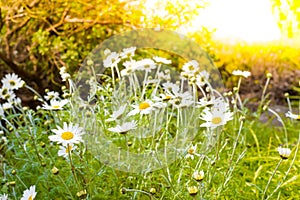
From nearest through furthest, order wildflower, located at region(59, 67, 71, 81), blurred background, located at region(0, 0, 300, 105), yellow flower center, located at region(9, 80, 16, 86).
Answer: wildflower, located at region(59, 67, 71, 81) < yellow flower center, located at region(9, 80, 16, 86) < blurred background, located at region(0, 0, 300, 105)

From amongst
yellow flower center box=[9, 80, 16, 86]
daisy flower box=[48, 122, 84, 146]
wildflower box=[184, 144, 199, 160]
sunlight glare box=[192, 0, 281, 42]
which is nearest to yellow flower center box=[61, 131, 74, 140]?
daisy flower box=[48, 122, 84, 146]

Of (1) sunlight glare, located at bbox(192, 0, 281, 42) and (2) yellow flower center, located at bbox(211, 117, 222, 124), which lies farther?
(1) sunlight glare, located at bbox(192, 0, 281, 42)

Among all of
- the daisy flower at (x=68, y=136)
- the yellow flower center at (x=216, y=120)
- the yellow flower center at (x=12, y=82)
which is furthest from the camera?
the yellow flower center at (x=12, y=82)

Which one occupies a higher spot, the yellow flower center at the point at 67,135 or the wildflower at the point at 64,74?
the wildflower at the point at 64,74

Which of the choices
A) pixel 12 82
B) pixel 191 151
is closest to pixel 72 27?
pixel 12 82

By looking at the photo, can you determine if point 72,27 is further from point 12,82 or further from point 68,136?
point 68,136

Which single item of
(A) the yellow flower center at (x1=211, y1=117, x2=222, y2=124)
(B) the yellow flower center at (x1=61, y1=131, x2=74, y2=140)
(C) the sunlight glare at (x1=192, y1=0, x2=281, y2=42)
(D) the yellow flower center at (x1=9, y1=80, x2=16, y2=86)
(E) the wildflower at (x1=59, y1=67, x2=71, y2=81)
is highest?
(E) the wildflower at (x1=59, y1=67, x2=71, y2=81)

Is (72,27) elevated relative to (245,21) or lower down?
elevated

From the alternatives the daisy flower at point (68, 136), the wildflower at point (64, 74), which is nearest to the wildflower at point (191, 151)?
the daisy flower at point (68, 136)

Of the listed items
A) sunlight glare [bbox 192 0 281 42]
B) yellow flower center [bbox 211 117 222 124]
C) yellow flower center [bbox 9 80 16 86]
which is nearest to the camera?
yellow flower center [bbox 211 117 222 124]

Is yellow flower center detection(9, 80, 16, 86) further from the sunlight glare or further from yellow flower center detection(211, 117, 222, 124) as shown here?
the sunlight glare

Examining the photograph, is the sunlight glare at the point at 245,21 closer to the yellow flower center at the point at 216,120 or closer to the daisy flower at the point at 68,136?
the yellow flower center at the point at 216,120

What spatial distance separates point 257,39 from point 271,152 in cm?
254

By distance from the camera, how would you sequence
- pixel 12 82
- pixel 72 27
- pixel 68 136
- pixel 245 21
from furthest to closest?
pixel 245 21 → pixel 72 27 → pixel 12 82 → pixel 68 136
